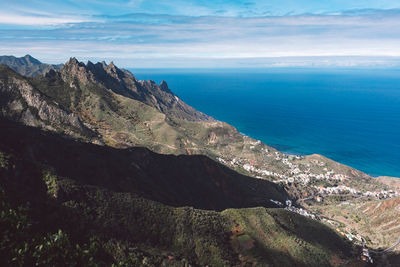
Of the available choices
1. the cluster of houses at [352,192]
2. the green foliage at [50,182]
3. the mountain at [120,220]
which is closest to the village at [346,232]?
the mountain at [120,220]

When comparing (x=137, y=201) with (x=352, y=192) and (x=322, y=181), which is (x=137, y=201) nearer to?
(x=322, y=181)

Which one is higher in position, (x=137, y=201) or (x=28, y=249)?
(x=28, y=249)

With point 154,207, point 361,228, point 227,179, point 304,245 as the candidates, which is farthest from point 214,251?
point 361,228

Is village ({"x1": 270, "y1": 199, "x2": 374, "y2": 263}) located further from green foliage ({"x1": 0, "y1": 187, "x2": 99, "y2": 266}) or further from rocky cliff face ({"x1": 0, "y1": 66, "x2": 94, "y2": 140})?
rocky cliff face ({"x1": 0, "y1": 66, "x2": 94, "y2": 140})

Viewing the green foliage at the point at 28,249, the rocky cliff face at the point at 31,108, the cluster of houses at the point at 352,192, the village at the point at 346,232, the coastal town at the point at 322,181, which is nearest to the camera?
the green foliage at the point at 28,249

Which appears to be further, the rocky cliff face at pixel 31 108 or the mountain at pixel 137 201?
the rocky cliff face at pixel 31 108

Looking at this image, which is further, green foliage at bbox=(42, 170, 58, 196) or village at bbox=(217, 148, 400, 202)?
village at bbox=(217, 148, 400, 202)

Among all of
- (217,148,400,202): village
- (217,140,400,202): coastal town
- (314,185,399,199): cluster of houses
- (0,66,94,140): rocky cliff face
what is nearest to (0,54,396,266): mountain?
(0,66,94,140): rocky cliff face

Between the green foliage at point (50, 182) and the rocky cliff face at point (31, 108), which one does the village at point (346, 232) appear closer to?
the green foliage at point (50, 182)

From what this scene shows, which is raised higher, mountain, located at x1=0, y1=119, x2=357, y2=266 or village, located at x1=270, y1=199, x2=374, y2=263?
mountain, located at x1=0, y1=119, x2=357, y2=266

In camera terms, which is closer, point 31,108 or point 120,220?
point 120,220

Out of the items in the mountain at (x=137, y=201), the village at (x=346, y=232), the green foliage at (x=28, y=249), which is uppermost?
the green foliage at (x=28, y=249)

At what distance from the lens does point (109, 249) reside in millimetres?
47188

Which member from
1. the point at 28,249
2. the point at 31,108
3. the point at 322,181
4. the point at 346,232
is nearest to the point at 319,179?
the point at 322,181
